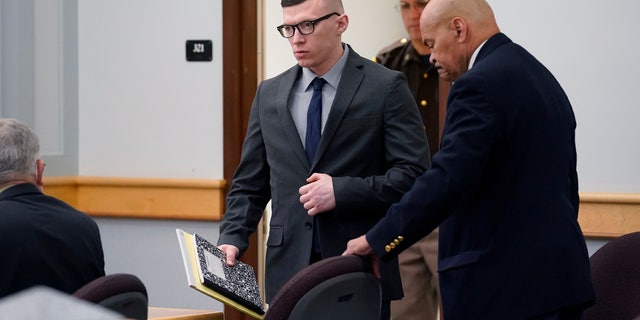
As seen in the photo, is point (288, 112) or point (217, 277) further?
point (288, 112)

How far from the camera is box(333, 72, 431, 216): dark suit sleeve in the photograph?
324 cm

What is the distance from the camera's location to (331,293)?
9.03 feet

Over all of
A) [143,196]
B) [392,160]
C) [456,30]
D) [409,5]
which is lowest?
[143,196]

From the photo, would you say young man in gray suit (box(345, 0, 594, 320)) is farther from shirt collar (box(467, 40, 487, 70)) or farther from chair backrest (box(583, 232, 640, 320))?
chair backrest (box(583, 232, 640, 320))

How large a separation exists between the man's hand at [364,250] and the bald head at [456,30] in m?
0.53

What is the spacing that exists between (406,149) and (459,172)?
54 cm

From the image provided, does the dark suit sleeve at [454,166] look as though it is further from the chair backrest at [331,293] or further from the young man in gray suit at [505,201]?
the chair backrest at [331,293]

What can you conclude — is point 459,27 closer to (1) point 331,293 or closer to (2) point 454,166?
(2) point 454,166

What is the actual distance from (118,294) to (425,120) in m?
3.05

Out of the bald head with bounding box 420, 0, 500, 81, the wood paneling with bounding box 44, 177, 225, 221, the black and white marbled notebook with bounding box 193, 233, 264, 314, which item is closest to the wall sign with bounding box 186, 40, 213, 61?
the wood paneling with bounding box 44, 177, 225, 221

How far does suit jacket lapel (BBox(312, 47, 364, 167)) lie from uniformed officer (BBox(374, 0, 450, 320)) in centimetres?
155

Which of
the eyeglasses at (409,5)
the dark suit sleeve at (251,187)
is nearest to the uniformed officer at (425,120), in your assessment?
the eyeglasses at (409,5)

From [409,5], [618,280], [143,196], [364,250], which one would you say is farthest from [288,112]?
[143,196]

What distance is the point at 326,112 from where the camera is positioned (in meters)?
3.41
